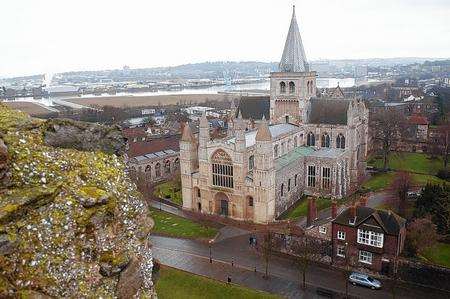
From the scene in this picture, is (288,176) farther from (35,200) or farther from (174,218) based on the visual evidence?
(35,200)

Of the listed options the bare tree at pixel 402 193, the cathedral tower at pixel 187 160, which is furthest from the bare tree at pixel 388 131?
the cathedral tower at pixel 187 160

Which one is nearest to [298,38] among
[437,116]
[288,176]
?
[288,176]

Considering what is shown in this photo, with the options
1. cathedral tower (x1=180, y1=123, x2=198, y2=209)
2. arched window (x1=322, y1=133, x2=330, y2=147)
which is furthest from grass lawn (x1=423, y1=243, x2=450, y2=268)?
cathedral tower (x1=180, y1=123, x2=198, y2=209)

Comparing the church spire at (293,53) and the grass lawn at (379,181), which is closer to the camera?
the grass lawn at (379,181)

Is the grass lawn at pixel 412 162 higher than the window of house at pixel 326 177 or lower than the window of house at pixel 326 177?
lower

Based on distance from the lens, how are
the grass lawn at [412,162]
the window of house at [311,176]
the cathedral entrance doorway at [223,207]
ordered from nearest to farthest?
the cathedral entrance doorway at [223,207], the window of house at [311,176], the grass lawn at [412,162]

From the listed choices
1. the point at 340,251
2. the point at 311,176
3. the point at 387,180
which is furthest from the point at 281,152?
the point at 340,251

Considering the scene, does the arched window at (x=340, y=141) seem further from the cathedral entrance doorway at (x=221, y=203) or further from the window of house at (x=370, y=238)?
the window of house at (x=370, y=238)
